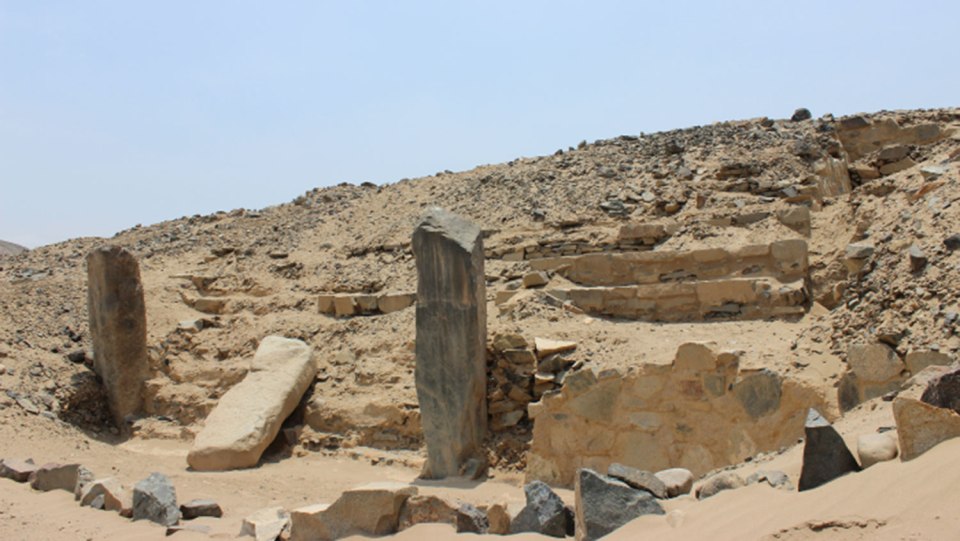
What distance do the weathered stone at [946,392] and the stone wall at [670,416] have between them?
2594mm

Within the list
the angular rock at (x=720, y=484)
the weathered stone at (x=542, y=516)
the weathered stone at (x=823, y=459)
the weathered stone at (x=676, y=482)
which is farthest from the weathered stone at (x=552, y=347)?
the weathered stone at (x=823, y=459)

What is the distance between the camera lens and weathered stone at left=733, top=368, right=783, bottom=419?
20.8 feet

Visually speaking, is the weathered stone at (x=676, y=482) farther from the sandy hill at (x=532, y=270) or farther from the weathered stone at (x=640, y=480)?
the sandy hill at (x=532, y=270)

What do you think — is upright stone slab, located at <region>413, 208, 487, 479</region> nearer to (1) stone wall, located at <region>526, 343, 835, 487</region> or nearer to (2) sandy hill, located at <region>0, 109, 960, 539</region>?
(2) sandy hill, located at <region>0, 109, 960, 539</region>

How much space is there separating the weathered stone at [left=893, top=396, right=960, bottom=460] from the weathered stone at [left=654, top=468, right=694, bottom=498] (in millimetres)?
1085

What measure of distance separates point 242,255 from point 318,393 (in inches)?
200

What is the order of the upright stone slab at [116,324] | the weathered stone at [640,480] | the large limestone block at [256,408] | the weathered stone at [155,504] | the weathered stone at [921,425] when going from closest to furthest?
the weathered stone at [921,425], the weathered stone at [640,480], the weathered stone at [155,504], the large limestone block at [256,408], the upright stone slab at [116,324]

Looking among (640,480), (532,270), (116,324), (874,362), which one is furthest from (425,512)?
(116,324)

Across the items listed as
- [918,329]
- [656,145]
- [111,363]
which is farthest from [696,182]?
[111,363]

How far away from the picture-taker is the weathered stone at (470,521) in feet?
13.7

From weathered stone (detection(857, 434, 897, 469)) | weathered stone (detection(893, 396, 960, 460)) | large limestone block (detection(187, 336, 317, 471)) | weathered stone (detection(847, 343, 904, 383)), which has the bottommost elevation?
large limestone block (detection(187, 336, 317, 471))

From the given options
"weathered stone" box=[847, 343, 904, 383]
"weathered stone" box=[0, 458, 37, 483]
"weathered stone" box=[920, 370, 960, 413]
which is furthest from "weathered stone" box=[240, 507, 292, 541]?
"weathered stone" box=[847, 343, 904, 383]

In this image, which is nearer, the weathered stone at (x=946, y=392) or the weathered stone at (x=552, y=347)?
A: the weathered stone at (x=946, y=392)

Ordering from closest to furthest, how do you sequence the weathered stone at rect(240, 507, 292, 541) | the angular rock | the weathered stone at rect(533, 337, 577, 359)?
the angular rock → the weathered stone at rect(240, 507, 292, 541) → the weathered stone at rect(533, 337, 577, 359)
